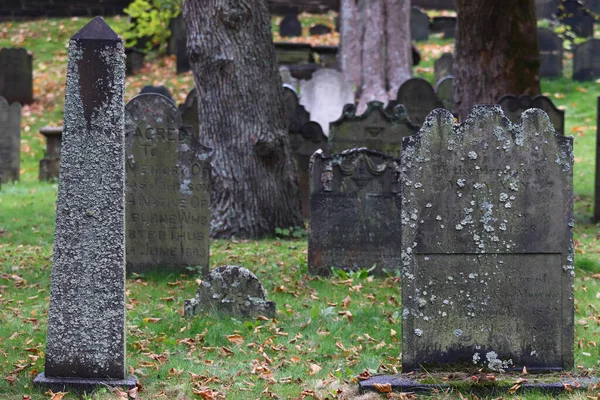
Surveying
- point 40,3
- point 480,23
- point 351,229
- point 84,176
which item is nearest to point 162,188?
→ point 351,229

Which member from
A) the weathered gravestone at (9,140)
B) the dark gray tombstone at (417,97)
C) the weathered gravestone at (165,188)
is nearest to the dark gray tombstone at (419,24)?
the dark gray tombstone at (417,97)

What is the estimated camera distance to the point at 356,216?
923 centimetres

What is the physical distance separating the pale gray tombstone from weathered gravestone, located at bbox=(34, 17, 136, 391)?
47.5ft

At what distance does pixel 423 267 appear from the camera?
18.4ft

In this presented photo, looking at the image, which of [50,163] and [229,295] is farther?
[50,163]

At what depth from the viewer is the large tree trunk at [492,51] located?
559 inches

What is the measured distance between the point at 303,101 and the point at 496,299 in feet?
48.2

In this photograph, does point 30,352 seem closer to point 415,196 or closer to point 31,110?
point 415,196

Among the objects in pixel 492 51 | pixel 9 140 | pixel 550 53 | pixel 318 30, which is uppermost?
pixel 318 30

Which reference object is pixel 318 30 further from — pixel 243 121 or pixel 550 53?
pixel 243 121

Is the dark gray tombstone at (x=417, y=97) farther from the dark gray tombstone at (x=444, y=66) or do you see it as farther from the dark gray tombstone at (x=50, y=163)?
the dark gray tombstone at (x=444, y=66)

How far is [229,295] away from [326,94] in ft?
44.1

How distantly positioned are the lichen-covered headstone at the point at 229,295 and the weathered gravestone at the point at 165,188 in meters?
1.76

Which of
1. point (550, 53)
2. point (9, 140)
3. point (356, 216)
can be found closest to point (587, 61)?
point (550, 53)
